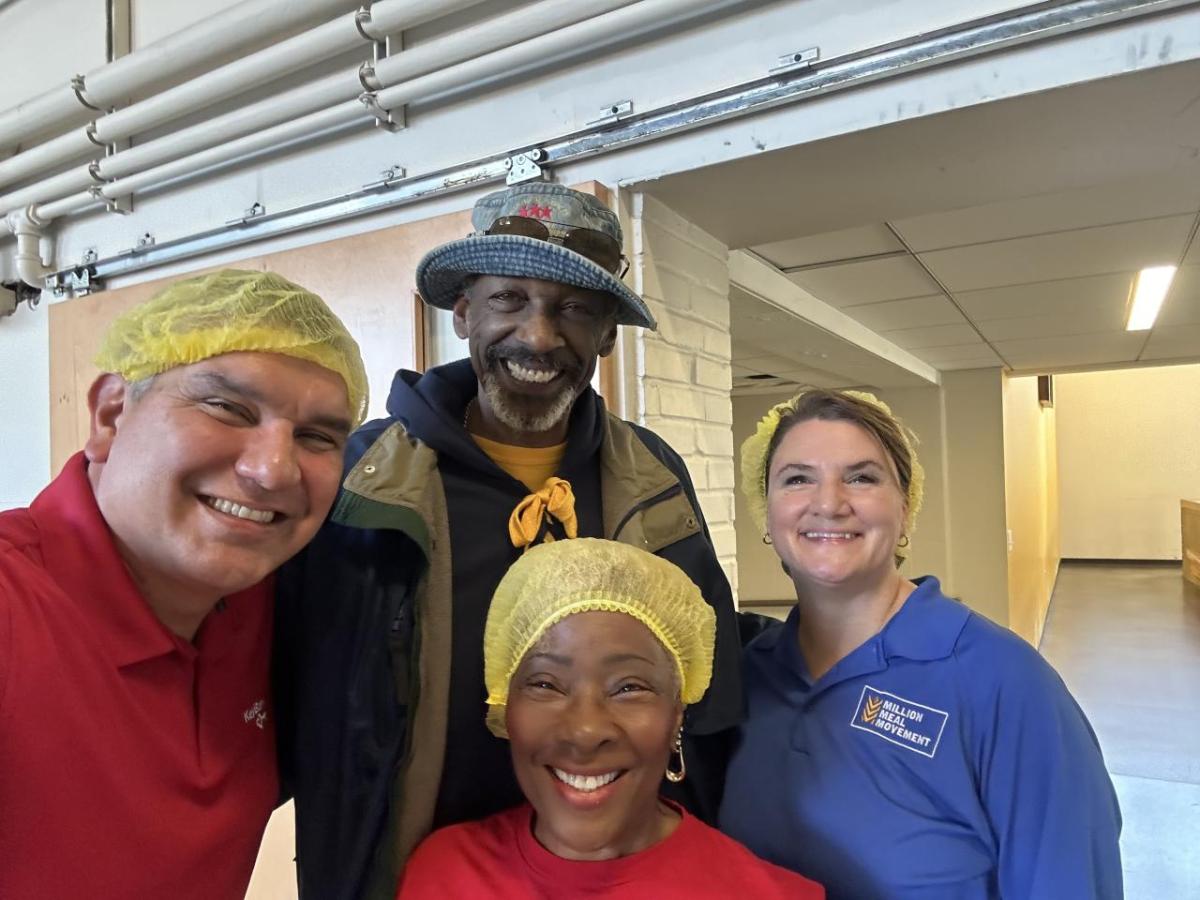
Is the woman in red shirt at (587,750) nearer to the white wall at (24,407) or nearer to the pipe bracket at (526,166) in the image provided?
the pipe bracket at (526,166)

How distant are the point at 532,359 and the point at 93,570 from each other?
2.08 ft

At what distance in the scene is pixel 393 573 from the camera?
1.09 m

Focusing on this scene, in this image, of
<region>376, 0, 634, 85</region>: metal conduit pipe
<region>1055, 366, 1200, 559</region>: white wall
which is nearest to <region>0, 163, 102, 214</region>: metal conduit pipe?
<region>376, 0, 634, 85</region>: metal conduit pipe

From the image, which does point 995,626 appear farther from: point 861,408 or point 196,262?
point 196,262

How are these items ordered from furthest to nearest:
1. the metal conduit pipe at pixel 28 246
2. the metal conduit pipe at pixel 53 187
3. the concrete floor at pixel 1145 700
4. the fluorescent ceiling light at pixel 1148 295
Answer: the concrete floor at pixel 1145 700 < the fluorescent ceiling light at pixel 1148 295 < the metal conduit pipe at pixel 28 246 < the metal conduit pipe at pixel 53 187

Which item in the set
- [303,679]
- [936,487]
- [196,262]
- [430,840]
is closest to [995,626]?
[430,840]

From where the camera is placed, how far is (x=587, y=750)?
966 mm

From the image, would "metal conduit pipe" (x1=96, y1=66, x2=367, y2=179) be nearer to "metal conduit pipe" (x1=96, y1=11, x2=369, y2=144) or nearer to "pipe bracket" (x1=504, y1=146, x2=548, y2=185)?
"metal conduit pipe" (x1=96, y1=11, x2=369, y2=144)

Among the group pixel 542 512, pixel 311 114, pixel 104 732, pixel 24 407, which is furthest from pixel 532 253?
pixel 24 407

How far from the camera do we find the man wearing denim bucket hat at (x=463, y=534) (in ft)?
3.47

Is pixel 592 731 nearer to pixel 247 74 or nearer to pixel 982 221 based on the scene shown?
pixel 247 74

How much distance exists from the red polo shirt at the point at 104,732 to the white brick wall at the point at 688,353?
3.62 ft

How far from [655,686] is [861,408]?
611mm

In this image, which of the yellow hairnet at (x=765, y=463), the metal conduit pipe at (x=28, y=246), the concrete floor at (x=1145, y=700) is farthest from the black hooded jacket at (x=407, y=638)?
the concrete floor at (x=1145, y=700)
